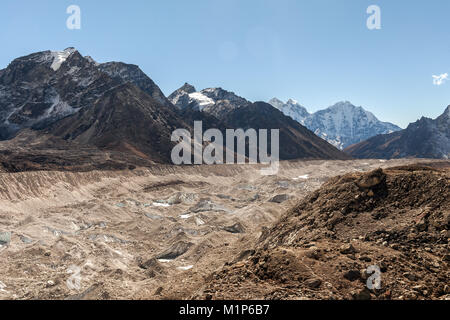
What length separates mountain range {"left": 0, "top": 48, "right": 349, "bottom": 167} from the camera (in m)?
91.4

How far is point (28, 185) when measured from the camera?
41594 mm

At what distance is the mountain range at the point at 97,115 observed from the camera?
300 ft

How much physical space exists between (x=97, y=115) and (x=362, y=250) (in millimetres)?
104431

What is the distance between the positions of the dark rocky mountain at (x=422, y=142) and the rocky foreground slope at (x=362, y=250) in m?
176

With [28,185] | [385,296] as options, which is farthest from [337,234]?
[28,185]

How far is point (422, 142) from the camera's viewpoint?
178750mm

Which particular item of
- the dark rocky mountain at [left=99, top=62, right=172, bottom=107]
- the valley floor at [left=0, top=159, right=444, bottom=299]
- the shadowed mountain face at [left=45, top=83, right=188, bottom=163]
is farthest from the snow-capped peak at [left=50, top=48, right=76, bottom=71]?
the valley floor at [left=0, top=159, right=444, bottom=299]

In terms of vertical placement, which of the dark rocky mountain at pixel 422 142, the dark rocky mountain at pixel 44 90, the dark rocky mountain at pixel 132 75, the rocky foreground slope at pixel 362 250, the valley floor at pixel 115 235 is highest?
the dark rocky mountain at pixel 132 75

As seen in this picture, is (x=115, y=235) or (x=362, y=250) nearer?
(x=362, y=250)

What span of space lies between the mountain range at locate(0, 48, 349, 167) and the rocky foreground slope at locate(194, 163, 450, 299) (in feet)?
204

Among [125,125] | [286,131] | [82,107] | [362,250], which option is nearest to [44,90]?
[82,107]

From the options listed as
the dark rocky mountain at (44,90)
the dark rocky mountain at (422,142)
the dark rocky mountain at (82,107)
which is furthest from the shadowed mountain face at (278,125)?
the dark rocky mountain at (422,142)

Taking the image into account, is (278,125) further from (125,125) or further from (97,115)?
(97,115)

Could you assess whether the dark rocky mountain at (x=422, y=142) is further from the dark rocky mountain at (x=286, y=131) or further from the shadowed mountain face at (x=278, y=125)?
the shadowed mountain face at (x=278, y=125)
